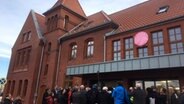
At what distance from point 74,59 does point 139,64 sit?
9986mm

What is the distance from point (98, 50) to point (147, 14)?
5973 millimetres

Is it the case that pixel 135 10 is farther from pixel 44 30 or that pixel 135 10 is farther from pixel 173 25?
pixel 44 30

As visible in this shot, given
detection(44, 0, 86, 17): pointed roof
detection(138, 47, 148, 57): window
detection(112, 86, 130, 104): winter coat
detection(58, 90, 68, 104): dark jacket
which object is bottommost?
detection(58, 90, 68, 104): dark jacket

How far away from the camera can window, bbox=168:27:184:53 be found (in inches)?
559

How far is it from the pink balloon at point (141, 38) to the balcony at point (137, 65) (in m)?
3.49

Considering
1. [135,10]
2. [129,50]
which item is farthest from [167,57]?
[135,10]

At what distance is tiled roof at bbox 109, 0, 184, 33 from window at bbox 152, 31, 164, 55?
3.52ft

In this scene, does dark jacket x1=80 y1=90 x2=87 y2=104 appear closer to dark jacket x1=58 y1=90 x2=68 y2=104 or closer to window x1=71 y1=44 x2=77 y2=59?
dark jacket x1=58 y1=90 x2=68 y2=104

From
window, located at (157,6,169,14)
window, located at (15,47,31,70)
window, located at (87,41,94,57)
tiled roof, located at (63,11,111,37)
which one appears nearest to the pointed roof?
tiled roof, located at (63,11,111,37)

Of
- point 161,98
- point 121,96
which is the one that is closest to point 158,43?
point 161,98

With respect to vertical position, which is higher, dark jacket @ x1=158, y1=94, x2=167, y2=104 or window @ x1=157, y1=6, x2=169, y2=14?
window @ x1=157, y1=6, x2=169, y2=14

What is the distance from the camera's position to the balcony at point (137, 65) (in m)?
→ 11.4

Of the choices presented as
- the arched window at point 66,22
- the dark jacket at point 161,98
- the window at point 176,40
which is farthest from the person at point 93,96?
the arched window at point 66,22

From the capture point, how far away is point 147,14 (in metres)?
18.9
